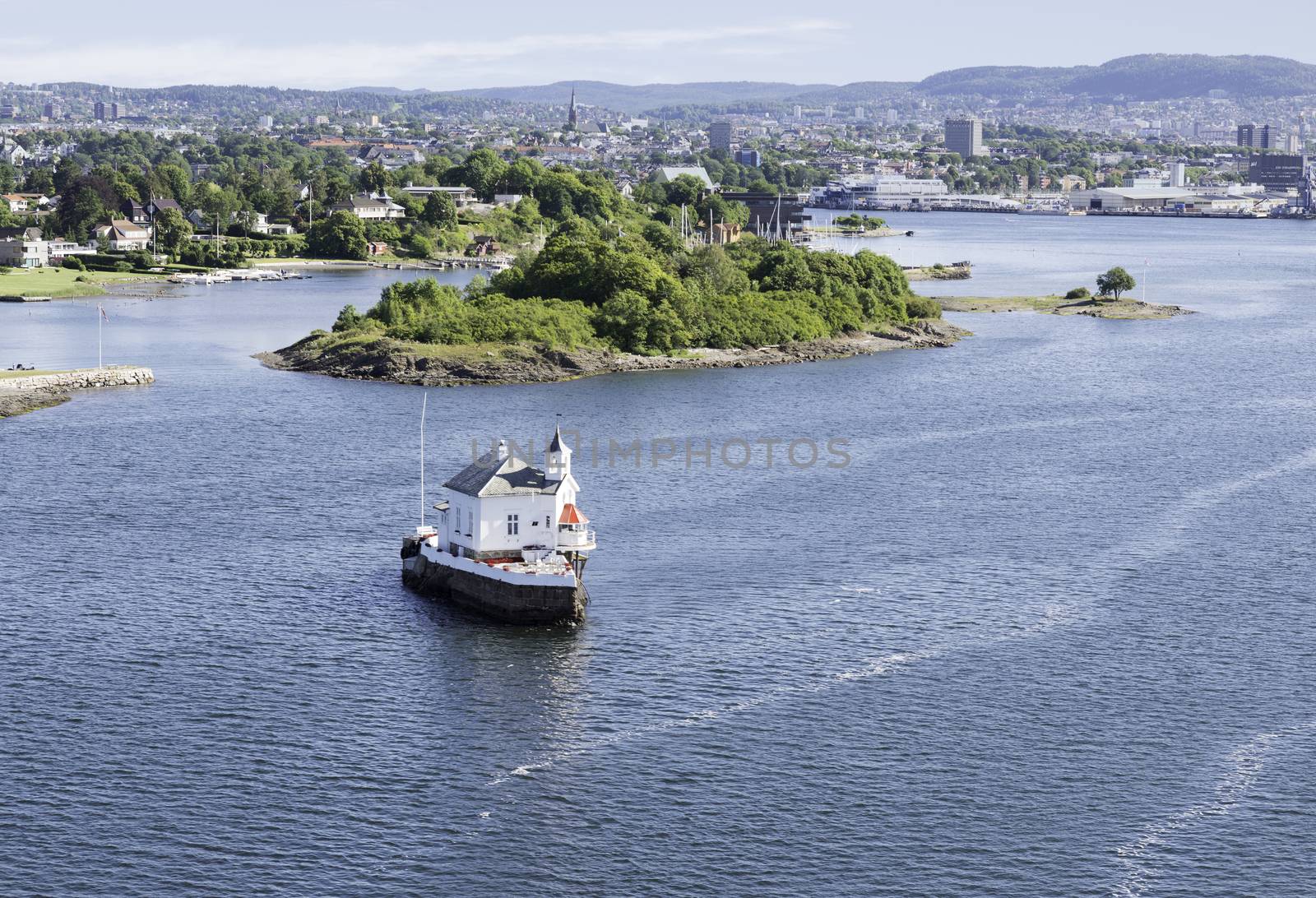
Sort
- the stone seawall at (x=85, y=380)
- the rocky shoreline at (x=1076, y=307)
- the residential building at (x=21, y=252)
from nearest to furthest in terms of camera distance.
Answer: the stone seawall at (x=85, y=380), the rocky shoreline at (x=1076, y=307), the residential building at (x=21, y=252)

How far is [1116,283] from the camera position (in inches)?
3351

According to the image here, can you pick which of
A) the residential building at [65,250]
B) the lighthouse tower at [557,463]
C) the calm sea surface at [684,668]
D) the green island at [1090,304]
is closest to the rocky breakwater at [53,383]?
the calm sea surface at [684,668]

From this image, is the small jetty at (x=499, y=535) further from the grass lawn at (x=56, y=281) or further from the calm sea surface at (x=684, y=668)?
the grass lawn at (x=56, y=281)

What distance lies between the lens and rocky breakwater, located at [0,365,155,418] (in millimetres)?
51000

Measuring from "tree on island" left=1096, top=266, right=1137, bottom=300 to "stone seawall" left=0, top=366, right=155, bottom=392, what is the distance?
4882 centimetres

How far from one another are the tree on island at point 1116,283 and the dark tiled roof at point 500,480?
59.4 meters

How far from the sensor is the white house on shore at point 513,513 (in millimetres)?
30578

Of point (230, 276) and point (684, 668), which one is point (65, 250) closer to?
point (230, 276)

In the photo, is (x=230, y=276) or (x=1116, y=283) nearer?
(x=1116, y=283)

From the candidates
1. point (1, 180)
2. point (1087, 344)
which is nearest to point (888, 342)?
point (1087, 344)

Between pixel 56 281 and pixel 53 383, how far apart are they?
40747 mm

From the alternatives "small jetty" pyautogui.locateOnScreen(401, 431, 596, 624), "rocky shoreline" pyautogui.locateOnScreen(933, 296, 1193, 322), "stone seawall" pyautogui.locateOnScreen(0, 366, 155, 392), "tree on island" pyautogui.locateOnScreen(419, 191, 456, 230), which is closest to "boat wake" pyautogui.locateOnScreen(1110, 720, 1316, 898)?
"small jetty" pyautogui.locateOnScreen(401, 431, 596, 624)

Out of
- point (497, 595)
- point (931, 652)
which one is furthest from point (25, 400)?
point (931, 652)

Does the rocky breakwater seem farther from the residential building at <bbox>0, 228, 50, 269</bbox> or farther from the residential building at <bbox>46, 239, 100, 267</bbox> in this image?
the residential building at <bbox>46, 239, 100, 267</bbox>
